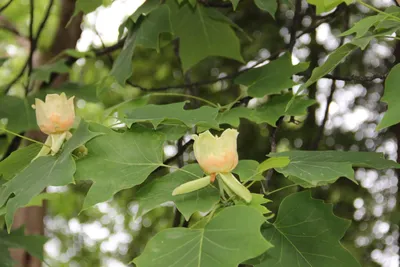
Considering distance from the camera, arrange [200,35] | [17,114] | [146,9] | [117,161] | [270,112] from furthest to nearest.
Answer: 1. [17,114]
2. [200,35]
3. [146,9]
4. [270,112]
5. [117,161]

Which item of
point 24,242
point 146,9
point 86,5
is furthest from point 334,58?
point 24,242

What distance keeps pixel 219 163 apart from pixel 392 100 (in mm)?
194

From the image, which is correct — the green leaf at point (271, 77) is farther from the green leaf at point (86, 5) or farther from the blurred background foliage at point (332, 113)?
the blurred background foliage at point (332, 113)

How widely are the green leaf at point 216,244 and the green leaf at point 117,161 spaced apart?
94mm

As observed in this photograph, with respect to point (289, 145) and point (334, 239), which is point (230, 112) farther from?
point (289, 145)

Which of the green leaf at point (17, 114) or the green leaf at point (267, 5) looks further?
the green leaf at point (17, 114)

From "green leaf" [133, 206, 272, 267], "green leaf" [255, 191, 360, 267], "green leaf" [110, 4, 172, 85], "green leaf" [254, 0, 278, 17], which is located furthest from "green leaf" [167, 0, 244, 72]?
"green leaf" [133, 206, 272, 267]

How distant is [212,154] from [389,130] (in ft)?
3.69

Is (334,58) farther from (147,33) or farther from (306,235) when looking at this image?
(147,33)

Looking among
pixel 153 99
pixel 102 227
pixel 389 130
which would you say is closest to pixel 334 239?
pixel 389 130

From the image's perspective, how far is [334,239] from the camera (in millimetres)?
687

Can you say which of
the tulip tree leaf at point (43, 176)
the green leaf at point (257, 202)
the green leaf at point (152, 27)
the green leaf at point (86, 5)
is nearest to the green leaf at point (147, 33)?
the green leaf at point (152, 27)

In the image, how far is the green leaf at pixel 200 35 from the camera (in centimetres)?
109

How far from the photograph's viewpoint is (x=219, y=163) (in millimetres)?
607
